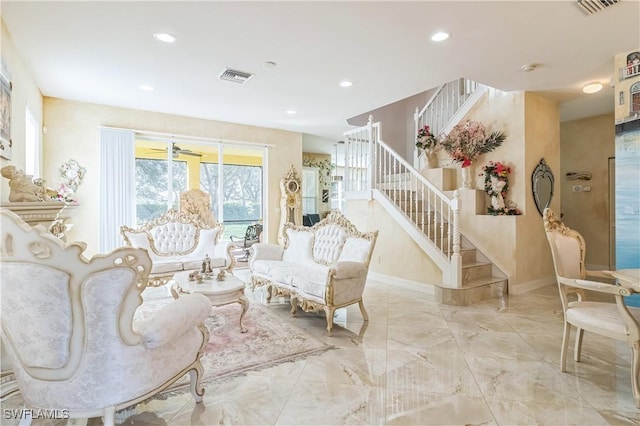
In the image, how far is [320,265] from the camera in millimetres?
4105

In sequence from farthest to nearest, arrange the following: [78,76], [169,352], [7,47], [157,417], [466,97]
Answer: [466,97] → [78,76] → [7,47] → [157,417] → [169,352]

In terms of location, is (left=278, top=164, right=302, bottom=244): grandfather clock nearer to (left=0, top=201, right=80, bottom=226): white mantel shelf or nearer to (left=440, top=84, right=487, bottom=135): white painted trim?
(left=440, top=84, right=487, bottom=135): white painted trim

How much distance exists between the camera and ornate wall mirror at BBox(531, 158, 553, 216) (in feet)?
16.0

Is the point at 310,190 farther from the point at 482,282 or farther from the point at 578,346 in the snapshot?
the point at 578,346

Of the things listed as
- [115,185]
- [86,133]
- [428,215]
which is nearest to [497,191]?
[428,215]

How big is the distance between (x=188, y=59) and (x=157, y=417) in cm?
350

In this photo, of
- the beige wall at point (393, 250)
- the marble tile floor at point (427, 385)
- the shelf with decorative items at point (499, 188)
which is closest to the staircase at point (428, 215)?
the beige wall at point (393, 250)

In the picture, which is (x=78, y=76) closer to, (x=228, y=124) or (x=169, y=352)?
(x=228, y=124)

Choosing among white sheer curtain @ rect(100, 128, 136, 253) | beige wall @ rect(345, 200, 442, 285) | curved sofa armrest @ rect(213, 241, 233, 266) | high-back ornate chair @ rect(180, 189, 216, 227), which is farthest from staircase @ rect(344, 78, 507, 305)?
white sheer curtain @ rect(100, 128, 136, 253)

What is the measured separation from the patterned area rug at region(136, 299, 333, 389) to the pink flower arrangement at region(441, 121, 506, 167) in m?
3.80

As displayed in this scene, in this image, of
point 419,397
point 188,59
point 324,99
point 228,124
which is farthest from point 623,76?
point 228,124

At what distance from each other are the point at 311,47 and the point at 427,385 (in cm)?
329

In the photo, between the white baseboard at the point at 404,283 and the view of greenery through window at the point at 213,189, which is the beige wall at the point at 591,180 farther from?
the view of greenery through window at the point at 213,189

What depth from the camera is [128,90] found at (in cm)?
470
